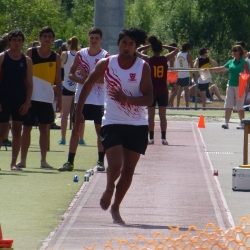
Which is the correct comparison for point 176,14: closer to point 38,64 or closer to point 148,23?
point 148,23

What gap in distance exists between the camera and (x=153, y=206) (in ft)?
42.8

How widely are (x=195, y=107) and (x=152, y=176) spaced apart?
58.0 feet

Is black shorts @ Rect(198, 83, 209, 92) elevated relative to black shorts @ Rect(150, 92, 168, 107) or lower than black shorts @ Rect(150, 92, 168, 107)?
lower

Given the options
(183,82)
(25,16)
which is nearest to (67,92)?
(183,82)

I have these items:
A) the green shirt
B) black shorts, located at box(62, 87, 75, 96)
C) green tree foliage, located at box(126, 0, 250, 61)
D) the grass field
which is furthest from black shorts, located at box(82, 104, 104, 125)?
green tree foliage, located at box(126, 0, 250, 61)

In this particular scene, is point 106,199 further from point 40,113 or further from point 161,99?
point 161,99

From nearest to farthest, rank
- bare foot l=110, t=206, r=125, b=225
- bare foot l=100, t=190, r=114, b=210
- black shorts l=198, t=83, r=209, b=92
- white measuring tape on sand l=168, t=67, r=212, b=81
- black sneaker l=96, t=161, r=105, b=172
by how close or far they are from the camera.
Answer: bare foot l=110, t=206, r=125, b=225
bare foot l=100, t=190, r=114, b=210
black sneaker l=96, t=161, r=105, b=172
white measuring tape on sand l=168, t=67, r=212, b=81
black shorts l=198, t=83, r=209, b=92

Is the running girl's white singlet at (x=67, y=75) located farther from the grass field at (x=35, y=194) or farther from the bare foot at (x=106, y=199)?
the bare foot at (x=106, y=199)

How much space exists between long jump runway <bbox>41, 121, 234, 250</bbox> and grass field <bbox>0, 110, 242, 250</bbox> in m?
0.15

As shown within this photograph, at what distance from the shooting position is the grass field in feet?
35.9

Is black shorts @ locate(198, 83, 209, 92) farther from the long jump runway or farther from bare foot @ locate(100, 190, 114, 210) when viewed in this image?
bare foot @ locate(100, 190, 114, 210)

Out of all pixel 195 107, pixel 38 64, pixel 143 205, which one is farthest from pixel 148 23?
pixel 143 205

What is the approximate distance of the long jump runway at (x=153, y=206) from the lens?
35.6ft

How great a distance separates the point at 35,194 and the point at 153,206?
1.50m
